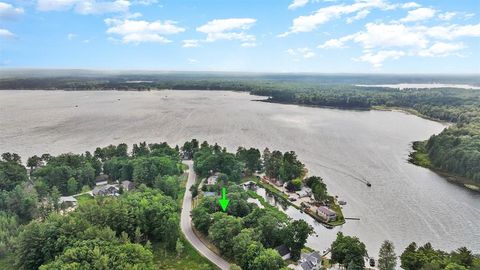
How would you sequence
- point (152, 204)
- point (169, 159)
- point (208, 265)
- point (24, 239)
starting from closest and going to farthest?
→ 1. point (24, 239)
2. point (208, 265)
3. point (152, 204)
4. point (169, 159)

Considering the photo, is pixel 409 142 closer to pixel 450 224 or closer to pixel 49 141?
pixel 450 224

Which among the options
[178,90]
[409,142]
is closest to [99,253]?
[409,142]

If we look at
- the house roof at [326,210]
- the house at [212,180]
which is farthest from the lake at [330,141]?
the house at [212,180]

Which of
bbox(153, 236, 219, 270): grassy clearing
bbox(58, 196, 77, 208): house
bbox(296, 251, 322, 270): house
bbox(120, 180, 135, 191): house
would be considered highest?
bbox(120, 180, 135, 191): house

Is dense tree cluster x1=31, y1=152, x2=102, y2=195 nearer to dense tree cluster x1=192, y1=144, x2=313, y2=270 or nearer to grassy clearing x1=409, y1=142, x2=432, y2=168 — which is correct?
dense tree cluster x1=192, y1=144, x2=313, y2=270

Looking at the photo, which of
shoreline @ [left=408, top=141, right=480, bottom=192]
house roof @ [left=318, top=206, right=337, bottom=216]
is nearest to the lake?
shoreline @ [left=408, top=141, right=480, bottom=192]

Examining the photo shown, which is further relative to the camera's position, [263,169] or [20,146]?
[20,146]

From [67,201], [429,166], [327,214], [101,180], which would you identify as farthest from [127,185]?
[429,166]
